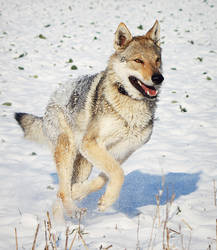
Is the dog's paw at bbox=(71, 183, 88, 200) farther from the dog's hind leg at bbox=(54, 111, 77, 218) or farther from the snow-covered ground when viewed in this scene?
the snow-covered ground

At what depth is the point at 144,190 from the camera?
445cm

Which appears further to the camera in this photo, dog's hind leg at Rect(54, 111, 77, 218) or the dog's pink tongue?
dog's hind leg at Rect(54, 111, 77, 218)

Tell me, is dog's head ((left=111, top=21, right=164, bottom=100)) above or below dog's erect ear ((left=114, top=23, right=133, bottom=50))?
below

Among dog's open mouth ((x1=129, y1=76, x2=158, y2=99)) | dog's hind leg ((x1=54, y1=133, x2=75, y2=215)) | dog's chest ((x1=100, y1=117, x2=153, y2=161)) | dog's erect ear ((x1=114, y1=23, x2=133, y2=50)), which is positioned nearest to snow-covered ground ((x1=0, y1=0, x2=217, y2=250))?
dog's hind leg ((x1=54, y1=133, x2=75, y2=215))

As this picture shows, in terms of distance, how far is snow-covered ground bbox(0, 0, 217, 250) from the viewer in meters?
3.03

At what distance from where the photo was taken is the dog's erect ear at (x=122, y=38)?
3803 millimetres

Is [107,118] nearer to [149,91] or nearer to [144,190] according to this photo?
[149,91]

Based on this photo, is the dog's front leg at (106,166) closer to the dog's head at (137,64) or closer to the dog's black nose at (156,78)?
the dog's head at (137,64)

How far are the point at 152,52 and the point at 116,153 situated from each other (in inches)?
49.2

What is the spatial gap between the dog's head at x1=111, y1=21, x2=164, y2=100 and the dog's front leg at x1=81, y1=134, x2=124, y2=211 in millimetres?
716

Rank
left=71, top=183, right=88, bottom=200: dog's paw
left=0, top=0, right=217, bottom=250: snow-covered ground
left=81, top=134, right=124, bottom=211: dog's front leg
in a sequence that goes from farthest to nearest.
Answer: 1. left=71, top=183, right=88, bottom=200: dog's paw
2. left=81, top=134, right=124, bottom=211: dog's front leg
3. left=0, top=0, right=217, bottom=250: snow-covered ground

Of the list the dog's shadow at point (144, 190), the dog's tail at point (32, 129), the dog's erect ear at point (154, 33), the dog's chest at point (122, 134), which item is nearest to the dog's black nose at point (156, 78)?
the dog's chest at point (122, 134)

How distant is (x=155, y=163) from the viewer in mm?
5125

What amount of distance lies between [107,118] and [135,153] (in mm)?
2158
